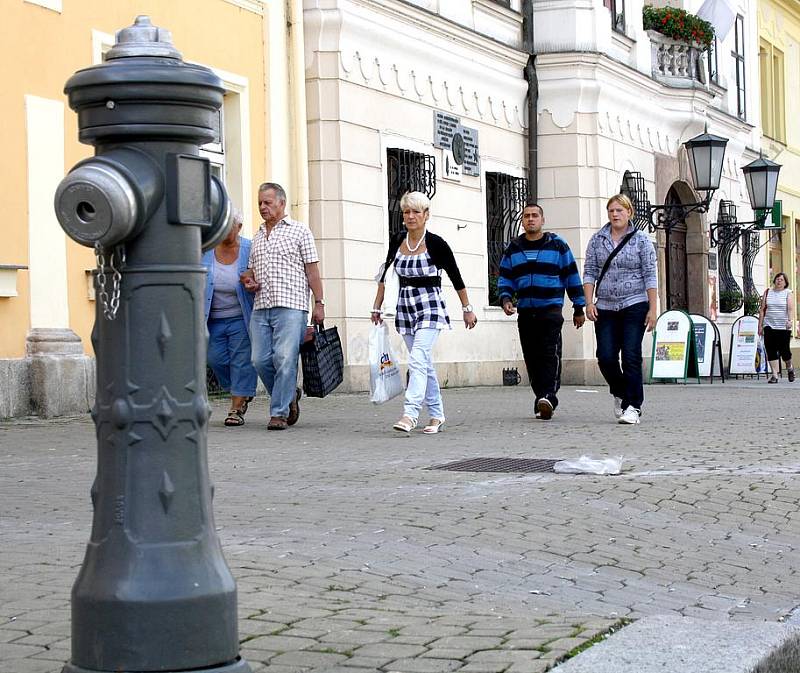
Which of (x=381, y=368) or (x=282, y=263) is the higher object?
(x=282, y=263)

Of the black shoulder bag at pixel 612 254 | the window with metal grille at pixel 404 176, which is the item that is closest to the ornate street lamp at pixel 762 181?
the window with metal grille at pixel 404 176

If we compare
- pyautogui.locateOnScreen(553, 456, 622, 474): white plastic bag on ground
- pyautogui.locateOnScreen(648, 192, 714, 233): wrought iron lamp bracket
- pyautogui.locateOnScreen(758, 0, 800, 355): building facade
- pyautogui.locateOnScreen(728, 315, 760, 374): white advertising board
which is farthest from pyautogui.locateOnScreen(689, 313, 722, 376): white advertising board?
pyautogui.locateOnScreen(553, 456, 622, 474): white plastic bag on ground

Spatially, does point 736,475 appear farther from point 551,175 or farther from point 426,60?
point 551,175

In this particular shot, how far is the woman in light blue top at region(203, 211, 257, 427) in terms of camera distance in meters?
12.2

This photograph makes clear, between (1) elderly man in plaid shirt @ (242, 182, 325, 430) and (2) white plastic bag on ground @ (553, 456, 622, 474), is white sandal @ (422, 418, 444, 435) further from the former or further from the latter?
(2) white plastic bag on ground @ (553, 456, 622, 474)

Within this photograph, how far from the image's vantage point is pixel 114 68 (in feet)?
11.5

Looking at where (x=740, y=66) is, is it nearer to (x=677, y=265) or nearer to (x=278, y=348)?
(x=677, y=265)

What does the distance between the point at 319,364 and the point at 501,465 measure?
3.41m

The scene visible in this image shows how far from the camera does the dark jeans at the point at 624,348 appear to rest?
1291 centimetres

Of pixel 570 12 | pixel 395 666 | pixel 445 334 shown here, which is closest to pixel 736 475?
pixel 395 666

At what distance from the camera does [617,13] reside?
24.8 m

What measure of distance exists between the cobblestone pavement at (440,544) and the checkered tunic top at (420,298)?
3.27 ft

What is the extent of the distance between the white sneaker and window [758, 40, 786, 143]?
2299 cm

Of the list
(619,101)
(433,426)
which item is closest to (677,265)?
(619,101)
